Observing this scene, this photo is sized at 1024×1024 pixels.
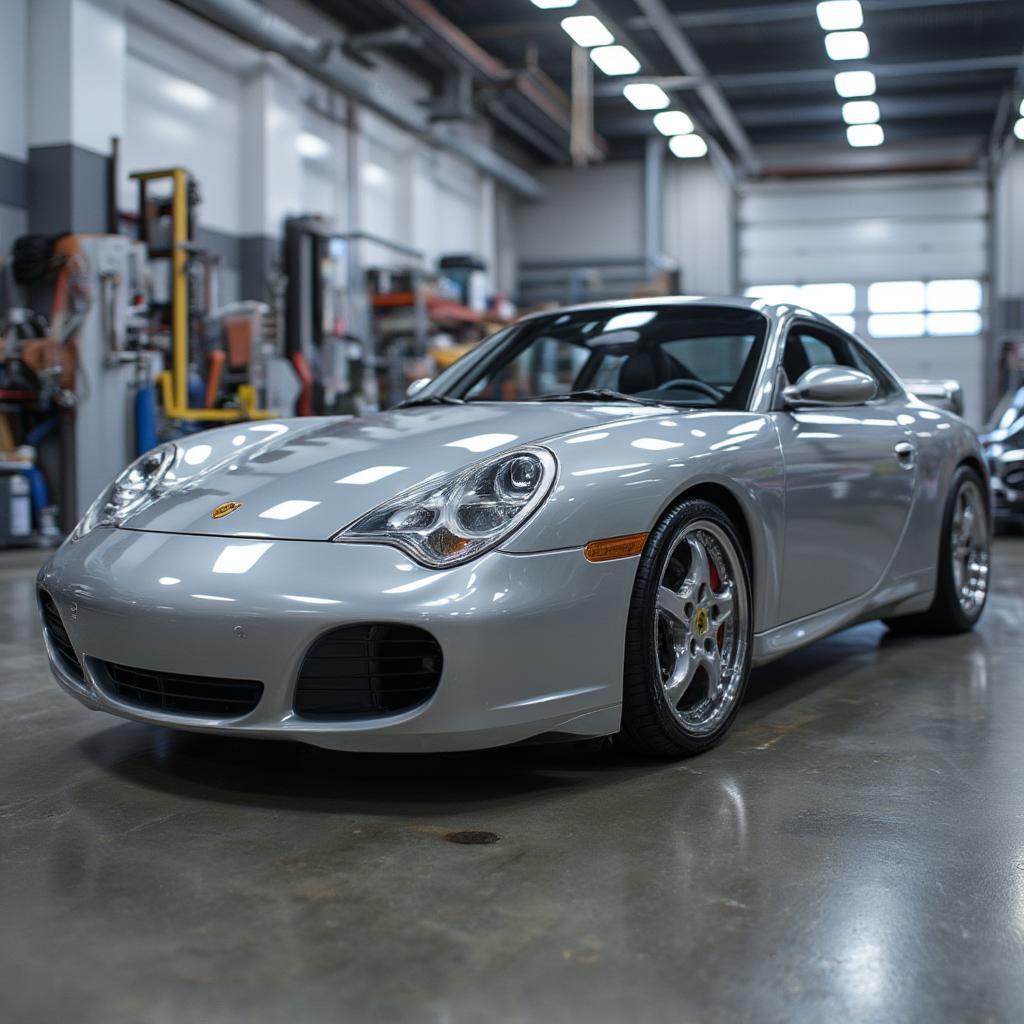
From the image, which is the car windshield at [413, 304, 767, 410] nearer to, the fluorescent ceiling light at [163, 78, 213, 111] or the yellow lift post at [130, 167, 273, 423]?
the yellow lift post at [130, 167, 273, 423]

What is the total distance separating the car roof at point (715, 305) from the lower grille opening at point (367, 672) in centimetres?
169

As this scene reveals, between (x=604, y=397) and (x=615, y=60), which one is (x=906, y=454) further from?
(x=615, y=60)

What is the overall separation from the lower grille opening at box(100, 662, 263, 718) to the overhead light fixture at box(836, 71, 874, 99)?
14.7 meters

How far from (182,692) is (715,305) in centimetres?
196

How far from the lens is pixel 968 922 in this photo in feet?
5.92

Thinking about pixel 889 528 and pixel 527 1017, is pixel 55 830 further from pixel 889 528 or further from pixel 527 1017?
pixel 889 528

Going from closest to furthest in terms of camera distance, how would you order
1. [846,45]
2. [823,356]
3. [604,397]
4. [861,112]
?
[604,397]
[823,356]
[846,45]
[861,112]

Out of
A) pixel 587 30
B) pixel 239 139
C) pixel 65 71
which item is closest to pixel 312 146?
→ pixel 239 139

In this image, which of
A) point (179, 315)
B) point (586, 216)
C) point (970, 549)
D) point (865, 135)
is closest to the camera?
point (970, 549)

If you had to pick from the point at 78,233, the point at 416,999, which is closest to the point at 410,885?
the point at 416,999

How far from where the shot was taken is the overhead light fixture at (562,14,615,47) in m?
12.4

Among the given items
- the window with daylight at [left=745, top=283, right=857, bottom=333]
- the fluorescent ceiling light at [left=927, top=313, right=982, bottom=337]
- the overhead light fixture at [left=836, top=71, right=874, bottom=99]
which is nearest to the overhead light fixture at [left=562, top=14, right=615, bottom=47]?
the overhead light fixture at [left=836, top=71, right=874, bottom=99]

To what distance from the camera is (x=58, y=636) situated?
2.71 metres

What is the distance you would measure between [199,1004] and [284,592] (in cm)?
85
